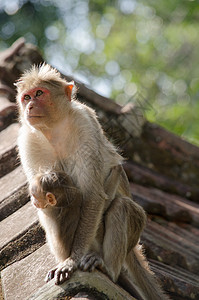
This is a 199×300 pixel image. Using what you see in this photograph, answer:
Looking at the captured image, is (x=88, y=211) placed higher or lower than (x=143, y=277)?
higher

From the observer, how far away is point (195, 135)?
37.6ft

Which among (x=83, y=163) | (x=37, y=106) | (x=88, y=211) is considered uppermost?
(x=37, y=106)

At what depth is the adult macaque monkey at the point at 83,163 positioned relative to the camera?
3.80 metres

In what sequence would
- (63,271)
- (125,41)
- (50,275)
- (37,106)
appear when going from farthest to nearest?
(125,41), (37,106), (50,275), (63,271)

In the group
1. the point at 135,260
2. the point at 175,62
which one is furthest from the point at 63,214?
the point at 175,62

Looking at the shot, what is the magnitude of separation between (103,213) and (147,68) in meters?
14.6

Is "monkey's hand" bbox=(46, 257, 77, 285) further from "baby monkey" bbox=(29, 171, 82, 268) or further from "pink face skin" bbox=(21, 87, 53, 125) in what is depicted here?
"pink face skin" bbox=(21, 87, 53, 125)

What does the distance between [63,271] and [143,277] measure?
3.14ft

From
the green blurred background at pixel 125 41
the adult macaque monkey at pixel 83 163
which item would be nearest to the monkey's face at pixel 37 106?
the adult macaque monkey at pixel 83 163

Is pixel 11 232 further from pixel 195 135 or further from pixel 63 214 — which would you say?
pixel 195 135

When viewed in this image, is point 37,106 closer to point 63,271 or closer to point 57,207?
point 57,207

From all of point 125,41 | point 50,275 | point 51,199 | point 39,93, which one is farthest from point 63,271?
point 125,41

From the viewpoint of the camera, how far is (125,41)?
1912cm

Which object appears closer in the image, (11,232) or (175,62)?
(11,232)
